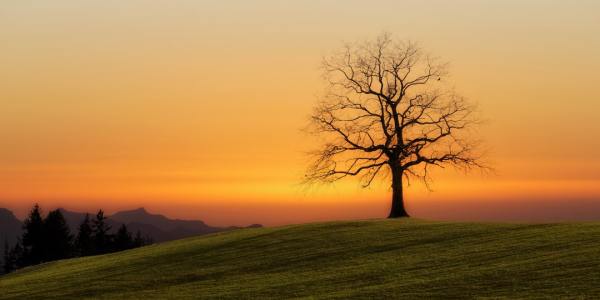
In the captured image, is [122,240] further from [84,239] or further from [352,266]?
[352,266]

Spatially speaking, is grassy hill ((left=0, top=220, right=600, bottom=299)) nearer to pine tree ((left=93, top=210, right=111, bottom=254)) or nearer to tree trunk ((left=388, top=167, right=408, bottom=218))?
tree trunk ((left=388, top=167, right=408, bottom=218))

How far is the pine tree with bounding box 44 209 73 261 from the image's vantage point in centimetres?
14950

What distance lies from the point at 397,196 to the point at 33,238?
10160 cm

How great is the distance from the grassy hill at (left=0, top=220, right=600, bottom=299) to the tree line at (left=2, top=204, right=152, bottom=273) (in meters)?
91.2

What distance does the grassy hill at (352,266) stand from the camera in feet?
111

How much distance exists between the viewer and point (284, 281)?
40469mm

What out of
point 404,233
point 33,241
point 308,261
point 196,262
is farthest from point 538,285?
point 33,241

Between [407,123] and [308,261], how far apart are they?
2729cm

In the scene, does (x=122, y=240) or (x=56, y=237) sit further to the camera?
(x=122, y=240)

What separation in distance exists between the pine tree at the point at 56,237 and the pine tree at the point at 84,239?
176cm

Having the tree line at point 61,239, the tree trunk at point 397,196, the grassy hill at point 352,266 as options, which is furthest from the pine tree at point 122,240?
the tree trunk at point 397,196

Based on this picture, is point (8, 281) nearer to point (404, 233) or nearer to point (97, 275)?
point (97, 275)

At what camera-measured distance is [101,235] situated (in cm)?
15562

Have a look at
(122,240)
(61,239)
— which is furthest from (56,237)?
(122,240)
